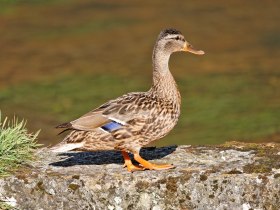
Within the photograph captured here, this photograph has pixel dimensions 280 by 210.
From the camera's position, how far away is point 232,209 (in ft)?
31.1

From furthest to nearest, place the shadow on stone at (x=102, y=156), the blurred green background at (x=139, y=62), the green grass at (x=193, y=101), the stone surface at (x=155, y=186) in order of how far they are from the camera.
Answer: the blurred green background at (x=139, y=62), the green grass at (x=193, y=101), the shadow on stone at (x=102, y=156), the stone surface at (x=155, y=186)

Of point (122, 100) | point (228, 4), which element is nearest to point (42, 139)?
point (122, 100)

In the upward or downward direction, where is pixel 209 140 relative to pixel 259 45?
downward

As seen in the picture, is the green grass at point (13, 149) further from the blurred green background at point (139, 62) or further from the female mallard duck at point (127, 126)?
the blurred green background at point (139, 62)

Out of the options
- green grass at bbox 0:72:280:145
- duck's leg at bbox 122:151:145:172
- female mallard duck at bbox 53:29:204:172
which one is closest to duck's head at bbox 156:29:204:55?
female mallard duck at bbox 53:29:204:172

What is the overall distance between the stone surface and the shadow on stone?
0.90 feet

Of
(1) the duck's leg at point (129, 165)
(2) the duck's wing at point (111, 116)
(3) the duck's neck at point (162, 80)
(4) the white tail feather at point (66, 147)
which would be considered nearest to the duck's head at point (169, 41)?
(3) the duck's neck at point (162, 80)

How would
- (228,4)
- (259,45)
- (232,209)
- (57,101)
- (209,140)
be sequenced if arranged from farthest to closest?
(228,4) < (259,45) < (57,101) < (209,140) < (232,209)

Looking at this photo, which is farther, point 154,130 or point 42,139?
point 42,139

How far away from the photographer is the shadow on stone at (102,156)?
1061cm

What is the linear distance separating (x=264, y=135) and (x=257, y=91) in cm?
359

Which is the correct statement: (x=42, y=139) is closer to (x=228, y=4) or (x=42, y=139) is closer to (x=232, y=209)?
(x=232, y=209)

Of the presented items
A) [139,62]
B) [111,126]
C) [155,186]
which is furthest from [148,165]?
[139,62]

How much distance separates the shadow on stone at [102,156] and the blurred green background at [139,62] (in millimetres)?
6673
